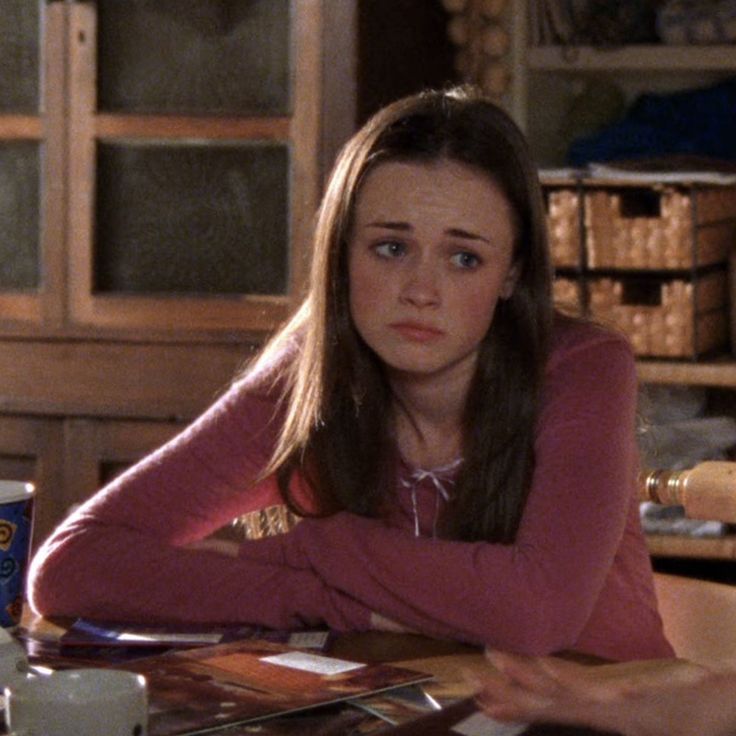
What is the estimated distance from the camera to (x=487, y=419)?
161cm

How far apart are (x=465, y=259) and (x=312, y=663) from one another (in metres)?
→ 0.51

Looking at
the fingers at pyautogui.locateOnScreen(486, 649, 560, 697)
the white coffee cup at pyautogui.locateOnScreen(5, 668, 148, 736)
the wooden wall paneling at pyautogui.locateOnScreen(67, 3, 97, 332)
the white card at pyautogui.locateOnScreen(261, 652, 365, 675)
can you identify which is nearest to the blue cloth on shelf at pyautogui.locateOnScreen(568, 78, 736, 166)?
the wooden wall paneling at pyautogui.locateOnScreen(67, 3, 97, 332)

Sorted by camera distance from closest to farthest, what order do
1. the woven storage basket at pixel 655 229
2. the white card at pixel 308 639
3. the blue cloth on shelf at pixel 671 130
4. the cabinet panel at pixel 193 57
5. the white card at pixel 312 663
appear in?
the white card at pixel 312 663 < the white card at pixel 308 639 < the woven storage basket at pixel 655 229 < the cabinet panel at pixel 193 57 < the blue cloth on shelf at pixel 671 130

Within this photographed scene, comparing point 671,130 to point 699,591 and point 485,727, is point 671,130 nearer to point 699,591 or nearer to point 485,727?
point 699,591

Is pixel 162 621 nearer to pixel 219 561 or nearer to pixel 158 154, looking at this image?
pixel 219 561

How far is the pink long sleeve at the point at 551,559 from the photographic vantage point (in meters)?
1.43

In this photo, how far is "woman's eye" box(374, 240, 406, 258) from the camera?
1.59 metres

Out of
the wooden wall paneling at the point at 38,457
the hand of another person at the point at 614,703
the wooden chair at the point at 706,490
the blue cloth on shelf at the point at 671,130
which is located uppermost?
the blue cloth on shelf at the point at 671,130

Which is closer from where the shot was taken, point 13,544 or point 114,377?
point 13,544

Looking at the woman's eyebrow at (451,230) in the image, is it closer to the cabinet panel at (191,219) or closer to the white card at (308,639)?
the white card at (308,639)

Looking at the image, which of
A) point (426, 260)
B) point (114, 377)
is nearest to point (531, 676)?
point (426, 260)

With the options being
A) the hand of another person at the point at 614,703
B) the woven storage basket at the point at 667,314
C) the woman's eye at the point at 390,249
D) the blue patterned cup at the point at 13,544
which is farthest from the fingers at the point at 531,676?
the woven storage basket at the point at 667,314

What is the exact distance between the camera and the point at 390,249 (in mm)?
1597

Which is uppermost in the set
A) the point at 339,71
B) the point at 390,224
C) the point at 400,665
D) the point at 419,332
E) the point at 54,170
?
the point at 339,71
